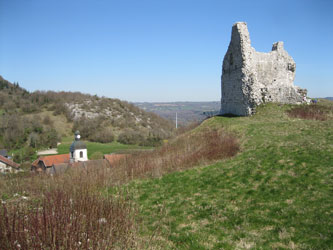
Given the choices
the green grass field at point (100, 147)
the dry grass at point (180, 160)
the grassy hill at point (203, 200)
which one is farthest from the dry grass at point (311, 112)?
the green grass field at point (100, 147)

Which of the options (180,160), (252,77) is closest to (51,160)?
(180,160)

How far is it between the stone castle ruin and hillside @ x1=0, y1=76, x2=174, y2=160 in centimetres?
3688

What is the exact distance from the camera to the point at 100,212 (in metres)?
4.71

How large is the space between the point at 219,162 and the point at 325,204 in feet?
17.1

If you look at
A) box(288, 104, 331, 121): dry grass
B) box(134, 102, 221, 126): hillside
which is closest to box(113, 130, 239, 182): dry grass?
box(288, 104, 331, 121): dry grass

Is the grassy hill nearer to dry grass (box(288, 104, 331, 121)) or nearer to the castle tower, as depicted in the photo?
dry grass (box(288, 104, 331, 121))

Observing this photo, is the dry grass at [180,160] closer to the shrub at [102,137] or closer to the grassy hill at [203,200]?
the grassy hill at [203,200]

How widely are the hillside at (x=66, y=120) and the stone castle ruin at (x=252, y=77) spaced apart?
36.9 metres

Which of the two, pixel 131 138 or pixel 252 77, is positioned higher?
pixel 252 77

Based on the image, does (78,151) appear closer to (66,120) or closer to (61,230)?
(61,230)

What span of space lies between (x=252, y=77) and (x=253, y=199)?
12.2 meters

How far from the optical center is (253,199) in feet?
22.0

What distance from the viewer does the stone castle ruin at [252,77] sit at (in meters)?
17.6

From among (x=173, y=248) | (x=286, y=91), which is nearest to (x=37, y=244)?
(x=173, y=248)
